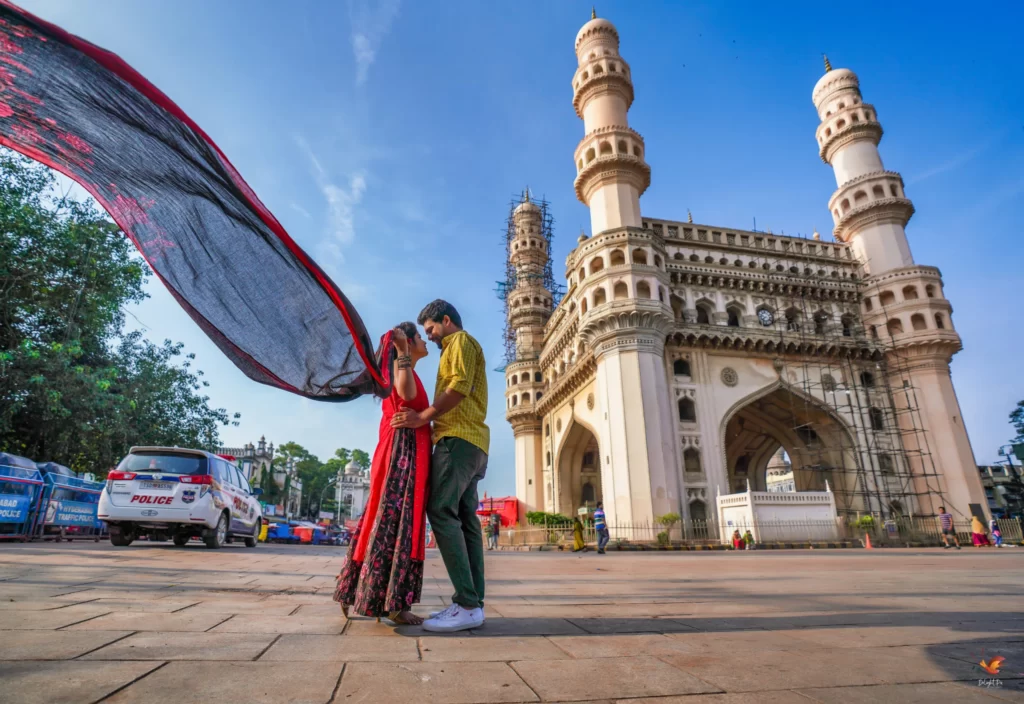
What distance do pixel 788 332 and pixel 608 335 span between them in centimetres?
904

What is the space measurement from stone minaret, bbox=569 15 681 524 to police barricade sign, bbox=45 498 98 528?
52.4ft

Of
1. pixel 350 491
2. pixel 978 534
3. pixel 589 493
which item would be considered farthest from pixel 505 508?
pixel 350 491

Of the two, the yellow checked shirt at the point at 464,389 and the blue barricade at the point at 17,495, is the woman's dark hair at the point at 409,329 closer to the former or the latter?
the yellow checked shirt at the point at 464,389

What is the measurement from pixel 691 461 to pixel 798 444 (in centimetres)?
840

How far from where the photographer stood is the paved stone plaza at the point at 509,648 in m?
1.63

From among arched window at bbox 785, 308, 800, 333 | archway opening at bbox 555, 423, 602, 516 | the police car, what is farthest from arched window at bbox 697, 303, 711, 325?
the police car

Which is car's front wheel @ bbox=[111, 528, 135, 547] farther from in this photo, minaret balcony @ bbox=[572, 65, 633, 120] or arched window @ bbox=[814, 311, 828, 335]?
arched window @ bbox=[814, 311, 828, 335]

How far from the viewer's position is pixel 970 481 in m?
23.6

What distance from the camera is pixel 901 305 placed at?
2606cm

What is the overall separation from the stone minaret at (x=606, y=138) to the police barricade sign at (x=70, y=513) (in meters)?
20.5

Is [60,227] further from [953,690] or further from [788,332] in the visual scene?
[788,332]

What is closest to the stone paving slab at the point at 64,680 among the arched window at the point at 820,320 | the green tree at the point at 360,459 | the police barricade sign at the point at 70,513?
the police barricade sign at the point at 70,513

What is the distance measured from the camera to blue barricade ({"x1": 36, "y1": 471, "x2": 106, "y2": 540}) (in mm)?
11094

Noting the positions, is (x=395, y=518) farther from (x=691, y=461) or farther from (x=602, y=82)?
(x=602, y=82)
